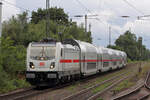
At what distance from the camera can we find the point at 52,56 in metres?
16.9

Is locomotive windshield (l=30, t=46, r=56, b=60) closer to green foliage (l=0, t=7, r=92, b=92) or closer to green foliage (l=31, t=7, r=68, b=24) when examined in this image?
green foliage (l=0, t=7, r=92, b=92)

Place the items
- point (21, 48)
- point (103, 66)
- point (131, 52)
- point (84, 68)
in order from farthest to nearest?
point (131, 52) < point (103, 66) < point (21, 48) < point (84, 68)

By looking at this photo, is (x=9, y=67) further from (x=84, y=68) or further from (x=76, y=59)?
(x=84, y=68)

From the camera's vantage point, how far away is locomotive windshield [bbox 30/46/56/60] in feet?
55.5

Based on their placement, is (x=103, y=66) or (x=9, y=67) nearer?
(x=9, y=67)

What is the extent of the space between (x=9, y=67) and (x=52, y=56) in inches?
176

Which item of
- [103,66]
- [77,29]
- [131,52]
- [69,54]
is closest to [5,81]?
[69,54]

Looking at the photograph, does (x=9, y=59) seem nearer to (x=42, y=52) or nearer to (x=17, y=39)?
(x=42, y=52)

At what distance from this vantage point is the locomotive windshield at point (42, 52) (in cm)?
1692

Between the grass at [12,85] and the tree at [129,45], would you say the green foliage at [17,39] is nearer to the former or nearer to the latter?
the grass at [12,85]

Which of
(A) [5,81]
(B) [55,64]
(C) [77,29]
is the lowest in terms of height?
(A) [5,81]

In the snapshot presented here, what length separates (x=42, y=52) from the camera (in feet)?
56.0

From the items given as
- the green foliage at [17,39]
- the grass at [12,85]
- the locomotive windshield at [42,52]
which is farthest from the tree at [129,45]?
the locomotive windshield at [42,52]

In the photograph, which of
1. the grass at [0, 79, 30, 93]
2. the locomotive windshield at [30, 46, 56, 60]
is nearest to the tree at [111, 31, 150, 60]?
the grass at [0, 79, 30, 93]
